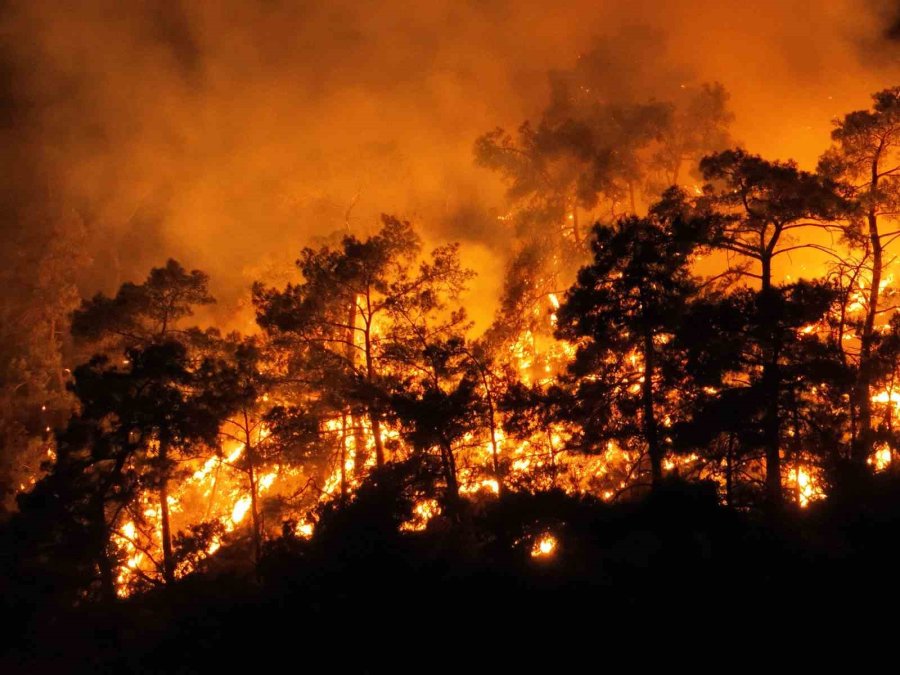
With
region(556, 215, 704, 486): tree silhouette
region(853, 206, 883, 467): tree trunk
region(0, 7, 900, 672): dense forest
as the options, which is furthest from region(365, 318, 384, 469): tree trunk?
region(853, 206, 883, 467): tree trunk

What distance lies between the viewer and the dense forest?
30.9 feet

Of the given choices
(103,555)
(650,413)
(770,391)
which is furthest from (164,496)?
(770,391)

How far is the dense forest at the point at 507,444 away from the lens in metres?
9.41

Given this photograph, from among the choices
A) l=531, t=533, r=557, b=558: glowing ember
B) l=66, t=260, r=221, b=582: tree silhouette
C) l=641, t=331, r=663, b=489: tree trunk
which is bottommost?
l=531, t=533, r=557, b=558: glowing ember

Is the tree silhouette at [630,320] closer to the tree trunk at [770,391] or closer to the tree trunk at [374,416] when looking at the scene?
the tree trunk at [770,391]

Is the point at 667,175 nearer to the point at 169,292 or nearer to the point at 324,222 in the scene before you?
the point at 324,222

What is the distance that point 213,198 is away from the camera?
5159 cm

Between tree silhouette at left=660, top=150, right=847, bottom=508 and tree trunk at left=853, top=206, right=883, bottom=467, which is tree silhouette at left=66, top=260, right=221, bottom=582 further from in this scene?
tree trunk at left=853, top=206, right=883, bottom=467

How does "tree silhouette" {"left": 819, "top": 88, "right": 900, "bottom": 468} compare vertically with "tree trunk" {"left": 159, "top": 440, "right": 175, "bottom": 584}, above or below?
above

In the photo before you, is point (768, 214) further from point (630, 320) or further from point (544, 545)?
point (544, 545)

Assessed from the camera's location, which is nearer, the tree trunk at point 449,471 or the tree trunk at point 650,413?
the tree trunk at point 650,413

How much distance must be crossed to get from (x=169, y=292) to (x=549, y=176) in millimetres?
13766

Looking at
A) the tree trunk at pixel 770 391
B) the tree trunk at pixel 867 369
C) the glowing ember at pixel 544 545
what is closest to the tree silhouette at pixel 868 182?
the tree trunk at pixel 867 369

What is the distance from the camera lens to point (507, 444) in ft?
49.0
